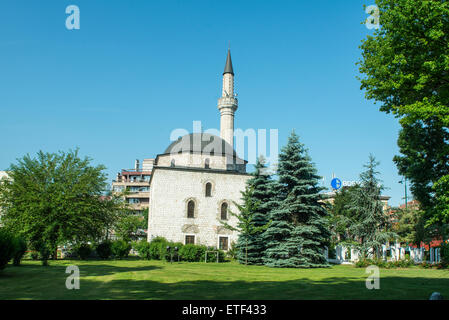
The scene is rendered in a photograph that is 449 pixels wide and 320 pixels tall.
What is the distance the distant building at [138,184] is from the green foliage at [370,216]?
172ft

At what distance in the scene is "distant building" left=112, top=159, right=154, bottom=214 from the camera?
75.2 metres

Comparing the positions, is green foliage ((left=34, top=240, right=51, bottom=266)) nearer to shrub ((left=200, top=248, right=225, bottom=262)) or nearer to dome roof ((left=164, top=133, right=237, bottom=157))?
shrub ((left=200, top=248, right=225, bottom=262))

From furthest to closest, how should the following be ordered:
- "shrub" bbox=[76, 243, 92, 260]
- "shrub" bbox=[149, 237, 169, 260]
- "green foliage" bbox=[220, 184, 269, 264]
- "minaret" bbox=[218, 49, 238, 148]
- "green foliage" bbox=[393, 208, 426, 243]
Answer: "minaret" bbox=[218, 49, 238, 148]
"green foliage" bbox=[393, 208, 426, 243]
"shrub" bbox=[149, 237, 169, 260]
"shrub" bbox=[76, 243, 92, 260]
"green foliage" bbox=[220, 184, 269, 264]

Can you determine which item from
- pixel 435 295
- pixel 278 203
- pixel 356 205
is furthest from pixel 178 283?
pixel 356 205

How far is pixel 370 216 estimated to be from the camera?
94.6 ft

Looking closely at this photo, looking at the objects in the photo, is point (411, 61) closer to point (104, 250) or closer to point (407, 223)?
point (104, 250)

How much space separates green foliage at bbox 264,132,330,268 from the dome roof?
14.3 meters

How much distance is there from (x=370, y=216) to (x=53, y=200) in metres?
23.5

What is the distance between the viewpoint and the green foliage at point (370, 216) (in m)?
28.0

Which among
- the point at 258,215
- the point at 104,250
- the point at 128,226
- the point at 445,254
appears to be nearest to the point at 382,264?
the point at 445,254

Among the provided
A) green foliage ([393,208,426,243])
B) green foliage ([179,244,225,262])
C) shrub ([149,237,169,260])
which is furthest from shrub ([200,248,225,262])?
green foliage ([393,208,426,243])

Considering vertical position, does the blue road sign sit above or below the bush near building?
above

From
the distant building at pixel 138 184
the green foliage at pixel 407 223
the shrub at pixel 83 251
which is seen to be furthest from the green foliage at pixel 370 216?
the distant building at pixel 138 184
